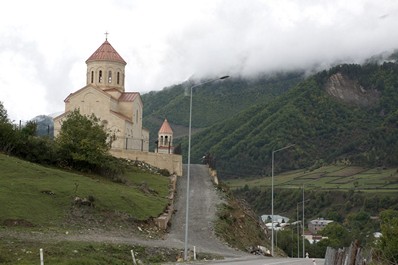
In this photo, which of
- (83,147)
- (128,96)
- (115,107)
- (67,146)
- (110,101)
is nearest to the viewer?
(83,147)

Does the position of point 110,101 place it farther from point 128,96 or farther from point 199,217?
point 199,217

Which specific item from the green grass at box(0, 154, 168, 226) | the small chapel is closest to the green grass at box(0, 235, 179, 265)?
the green grass at box(0, 154, 168, 226)

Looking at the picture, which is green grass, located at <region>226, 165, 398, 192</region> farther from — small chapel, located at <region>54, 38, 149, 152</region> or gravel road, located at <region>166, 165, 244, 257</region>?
gravel road, located at <region>166, 165, 244, 257</region>

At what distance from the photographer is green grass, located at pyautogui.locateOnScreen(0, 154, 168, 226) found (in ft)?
130

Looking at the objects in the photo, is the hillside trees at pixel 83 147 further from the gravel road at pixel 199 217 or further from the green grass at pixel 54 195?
the gravel road at pixel 199 217

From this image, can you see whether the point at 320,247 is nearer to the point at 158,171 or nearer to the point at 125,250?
the point at 158,171

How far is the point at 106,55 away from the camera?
8000cm

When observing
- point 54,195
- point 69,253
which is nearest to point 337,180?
A: point 54,195

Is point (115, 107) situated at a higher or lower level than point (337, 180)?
higher

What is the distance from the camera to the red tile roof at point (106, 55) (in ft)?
261

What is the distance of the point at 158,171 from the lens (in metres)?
70.6

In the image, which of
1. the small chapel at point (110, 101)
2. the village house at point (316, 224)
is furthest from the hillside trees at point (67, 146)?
the village house at point (316, 224)

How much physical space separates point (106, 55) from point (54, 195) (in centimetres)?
3798

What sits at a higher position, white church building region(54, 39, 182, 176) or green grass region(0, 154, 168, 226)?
white church building region(54, 39, 182, 176)
